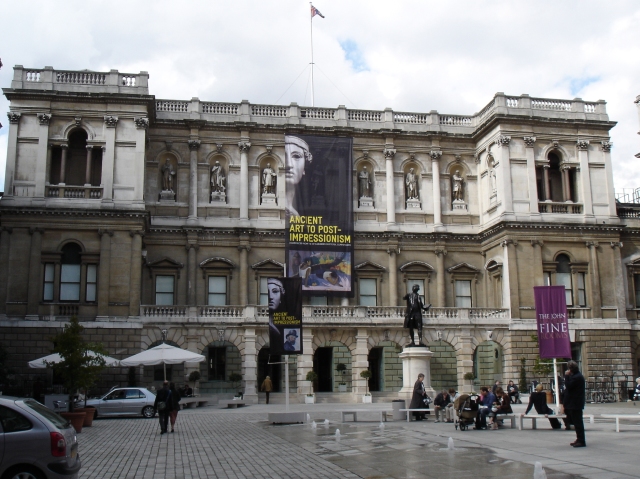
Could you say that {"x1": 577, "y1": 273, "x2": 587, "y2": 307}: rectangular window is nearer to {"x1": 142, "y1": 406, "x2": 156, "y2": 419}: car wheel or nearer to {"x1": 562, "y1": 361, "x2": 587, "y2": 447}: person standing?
{"x1": 142, "y1": 406, "x2": 156, "y2": 419}: car wheel

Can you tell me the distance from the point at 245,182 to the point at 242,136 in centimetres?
277

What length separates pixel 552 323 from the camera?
85.5 feet

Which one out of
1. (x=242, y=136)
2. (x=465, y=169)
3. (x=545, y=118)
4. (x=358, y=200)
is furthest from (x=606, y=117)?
(x=242, y=136)

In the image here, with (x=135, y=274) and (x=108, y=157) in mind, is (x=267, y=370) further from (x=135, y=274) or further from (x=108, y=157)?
(x=108, y=157)

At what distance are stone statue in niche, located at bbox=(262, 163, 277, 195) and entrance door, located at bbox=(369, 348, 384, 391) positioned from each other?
36.5 ft

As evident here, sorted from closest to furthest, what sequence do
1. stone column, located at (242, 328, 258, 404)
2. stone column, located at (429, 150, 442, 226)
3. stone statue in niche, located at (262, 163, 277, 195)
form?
1. stone column, located at (242, 328, 258, 404)
2. stone statue in niche, located at (262, 163, 277, 195)
3. stone column, located at (429, 150, 442, 226)

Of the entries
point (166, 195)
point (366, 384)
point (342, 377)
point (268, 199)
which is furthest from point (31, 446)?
point (268, 199)

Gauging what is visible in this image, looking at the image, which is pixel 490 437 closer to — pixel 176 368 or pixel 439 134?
pixel 176 368

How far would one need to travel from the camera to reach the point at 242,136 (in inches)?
1768

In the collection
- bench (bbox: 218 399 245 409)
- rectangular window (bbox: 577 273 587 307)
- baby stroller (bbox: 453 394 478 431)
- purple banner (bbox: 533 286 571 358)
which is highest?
rectangular window (bbox: 577 273 587 307)

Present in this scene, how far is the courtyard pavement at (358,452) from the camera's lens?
43.4 ft

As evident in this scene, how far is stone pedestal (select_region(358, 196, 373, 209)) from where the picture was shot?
45.8 meters

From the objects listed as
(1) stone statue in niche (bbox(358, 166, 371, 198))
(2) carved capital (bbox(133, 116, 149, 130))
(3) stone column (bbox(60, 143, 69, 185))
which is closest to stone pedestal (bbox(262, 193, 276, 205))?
(1) stone statue in niche (bbox(358, 166, 371, 198))

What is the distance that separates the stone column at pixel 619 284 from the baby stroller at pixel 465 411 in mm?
25595
